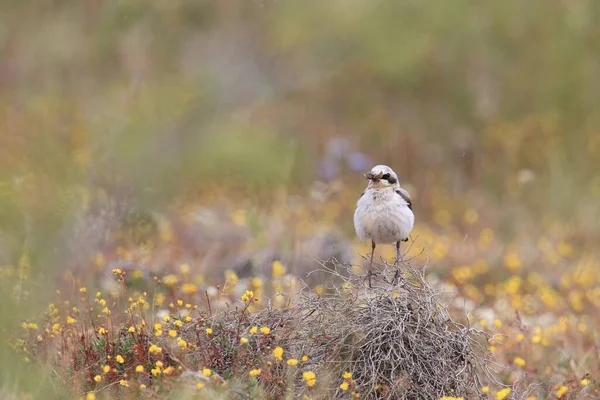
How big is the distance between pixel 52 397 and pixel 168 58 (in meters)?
7.76

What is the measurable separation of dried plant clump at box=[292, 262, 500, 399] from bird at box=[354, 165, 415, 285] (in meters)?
1.05

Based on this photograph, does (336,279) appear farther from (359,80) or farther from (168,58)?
(359,80)

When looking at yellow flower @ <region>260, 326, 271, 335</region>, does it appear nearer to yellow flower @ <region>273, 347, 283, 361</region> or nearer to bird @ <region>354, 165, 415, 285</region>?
→ yellow flower @ <region>273, 347, 283, 361</region>

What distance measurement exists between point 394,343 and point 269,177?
5.54 meters

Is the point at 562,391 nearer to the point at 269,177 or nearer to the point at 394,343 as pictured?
the point at 394,343

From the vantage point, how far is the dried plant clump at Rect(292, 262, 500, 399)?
5.33m

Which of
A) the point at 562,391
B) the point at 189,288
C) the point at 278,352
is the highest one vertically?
the point at 189,288

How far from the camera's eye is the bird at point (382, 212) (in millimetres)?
6723

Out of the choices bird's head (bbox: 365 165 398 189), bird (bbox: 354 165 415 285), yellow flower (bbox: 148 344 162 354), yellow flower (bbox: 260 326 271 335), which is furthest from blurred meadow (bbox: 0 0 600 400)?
bird's head (bbox: 365 165 398 189)

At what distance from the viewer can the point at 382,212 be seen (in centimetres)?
671

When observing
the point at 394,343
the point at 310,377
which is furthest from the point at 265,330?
the point at 394,343

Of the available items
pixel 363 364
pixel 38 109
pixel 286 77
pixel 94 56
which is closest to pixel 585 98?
pixel 286 77

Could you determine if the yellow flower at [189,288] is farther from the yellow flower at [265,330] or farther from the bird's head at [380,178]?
the yellow flower at [265,330]

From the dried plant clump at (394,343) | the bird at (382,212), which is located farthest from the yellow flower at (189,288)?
the dried plant clump at (394,343)
